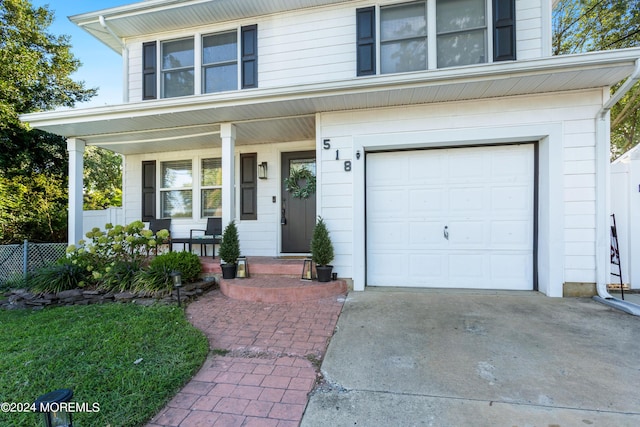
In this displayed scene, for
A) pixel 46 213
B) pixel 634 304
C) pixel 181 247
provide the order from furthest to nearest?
pixel 46 213 → pixel 181 247 → pixel 634 304

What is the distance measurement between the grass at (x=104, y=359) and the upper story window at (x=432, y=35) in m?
4.56

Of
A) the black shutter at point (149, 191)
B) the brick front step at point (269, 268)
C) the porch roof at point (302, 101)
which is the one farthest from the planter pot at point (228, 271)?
the black shutter at point (149, 191)

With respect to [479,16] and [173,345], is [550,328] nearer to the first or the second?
[173,345]

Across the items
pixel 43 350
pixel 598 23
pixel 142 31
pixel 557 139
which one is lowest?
pixel 43 350

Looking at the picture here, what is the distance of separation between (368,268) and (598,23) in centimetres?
1038

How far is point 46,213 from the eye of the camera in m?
8.45

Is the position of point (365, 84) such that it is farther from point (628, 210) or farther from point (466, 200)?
point (628, 210)

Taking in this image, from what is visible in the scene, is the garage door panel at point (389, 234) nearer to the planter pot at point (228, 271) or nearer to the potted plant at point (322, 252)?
the potted plant at point (322, 252)

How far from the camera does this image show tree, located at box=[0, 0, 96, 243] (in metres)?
7.93

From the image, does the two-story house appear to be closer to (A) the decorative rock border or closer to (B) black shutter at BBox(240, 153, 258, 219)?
(B) black shutter at BBox(240, 153, 258, 219)

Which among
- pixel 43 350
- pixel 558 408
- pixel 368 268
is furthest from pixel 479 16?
pixel 43 350

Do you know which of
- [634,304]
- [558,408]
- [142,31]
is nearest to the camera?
[558,408]

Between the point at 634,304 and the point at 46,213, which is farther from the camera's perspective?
the point at 46,213

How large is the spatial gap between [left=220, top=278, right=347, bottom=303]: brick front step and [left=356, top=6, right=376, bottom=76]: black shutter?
3424 mm
